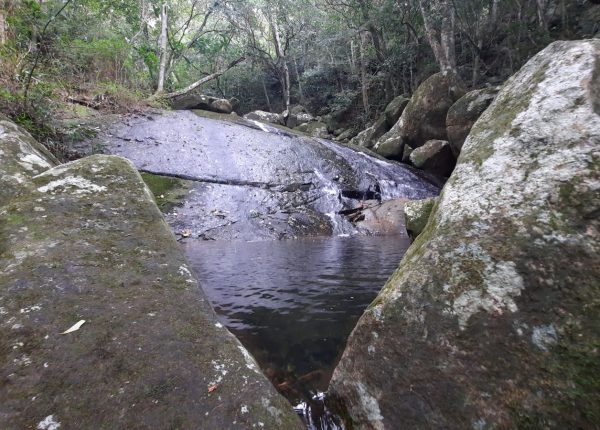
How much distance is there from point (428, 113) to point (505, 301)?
36.3ft

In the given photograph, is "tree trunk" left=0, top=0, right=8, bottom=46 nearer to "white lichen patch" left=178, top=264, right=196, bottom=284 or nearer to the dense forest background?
the dense forest background

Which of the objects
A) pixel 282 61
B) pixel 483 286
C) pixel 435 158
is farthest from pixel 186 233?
pixel 282 61

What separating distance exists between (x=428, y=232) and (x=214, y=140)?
368 inches

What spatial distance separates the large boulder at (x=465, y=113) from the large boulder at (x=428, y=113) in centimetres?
157

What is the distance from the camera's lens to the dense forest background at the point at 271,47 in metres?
7.60

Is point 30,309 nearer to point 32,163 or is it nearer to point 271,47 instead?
point 32,163

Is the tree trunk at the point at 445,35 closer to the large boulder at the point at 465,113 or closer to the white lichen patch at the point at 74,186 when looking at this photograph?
the large boulder at the point at 465,113

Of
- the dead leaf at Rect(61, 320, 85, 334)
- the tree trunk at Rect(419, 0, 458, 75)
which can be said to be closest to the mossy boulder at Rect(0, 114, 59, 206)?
the dead leaf at Rect(61, 320, 85, 334)

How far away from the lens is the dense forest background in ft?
24.9

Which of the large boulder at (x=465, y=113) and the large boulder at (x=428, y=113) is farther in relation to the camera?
the large boulder at (x=428, y=113)

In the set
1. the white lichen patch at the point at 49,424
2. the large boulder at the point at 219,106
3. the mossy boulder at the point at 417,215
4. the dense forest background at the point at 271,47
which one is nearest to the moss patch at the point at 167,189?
the dense forest background at the point at 271,47

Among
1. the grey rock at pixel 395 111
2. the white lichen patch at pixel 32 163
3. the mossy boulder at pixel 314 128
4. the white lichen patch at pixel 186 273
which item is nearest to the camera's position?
the white lichen patch at pixel 186 273

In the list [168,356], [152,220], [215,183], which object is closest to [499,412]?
[168,356]

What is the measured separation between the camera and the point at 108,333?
5.09ft
